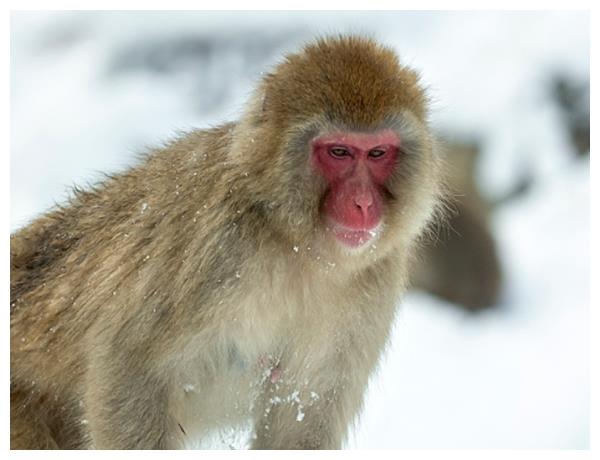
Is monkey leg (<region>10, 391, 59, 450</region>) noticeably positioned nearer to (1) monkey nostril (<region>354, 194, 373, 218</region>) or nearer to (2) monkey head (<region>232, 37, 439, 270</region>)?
(2) monkey head (<region>232, 37, 439, 270</region>)

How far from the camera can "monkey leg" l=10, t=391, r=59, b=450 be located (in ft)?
19.0

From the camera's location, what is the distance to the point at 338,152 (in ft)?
17.1

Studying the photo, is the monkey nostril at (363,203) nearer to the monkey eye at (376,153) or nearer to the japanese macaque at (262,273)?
the japanese macaque at (262,273)

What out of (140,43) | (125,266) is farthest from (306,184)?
(140,43)

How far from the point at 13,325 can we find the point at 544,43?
368 inches

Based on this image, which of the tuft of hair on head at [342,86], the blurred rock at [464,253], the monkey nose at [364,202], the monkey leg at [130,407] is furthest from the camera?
the blurred rock at [464,253]

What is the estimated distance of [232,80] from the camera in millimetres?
13188

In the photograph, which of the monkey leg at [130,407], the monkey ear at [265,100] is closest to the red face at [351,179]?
the monkey ear at [265,100]

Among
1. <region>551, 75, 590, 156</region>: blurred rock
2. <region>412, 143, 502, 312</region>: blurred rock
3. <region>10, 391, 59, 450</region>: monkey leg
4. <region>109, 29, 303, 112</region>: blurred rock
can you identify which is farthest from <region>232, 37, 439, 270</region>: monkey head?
<region>551, 75, 590, 156</region>: blurred rock

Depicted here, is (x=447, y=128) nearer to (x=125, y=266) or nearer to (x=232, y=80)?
(x=232, y=80)

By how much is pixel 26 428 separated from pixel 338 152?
7.12 feet

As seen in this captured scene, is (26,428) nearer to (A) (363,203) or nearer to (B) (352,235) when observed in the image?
(B) (352,235)

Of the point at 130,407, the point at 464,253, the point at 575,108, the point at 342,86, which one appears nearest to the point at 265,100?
the point at 342,86

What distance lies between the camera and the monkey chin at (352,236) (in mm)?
5141
